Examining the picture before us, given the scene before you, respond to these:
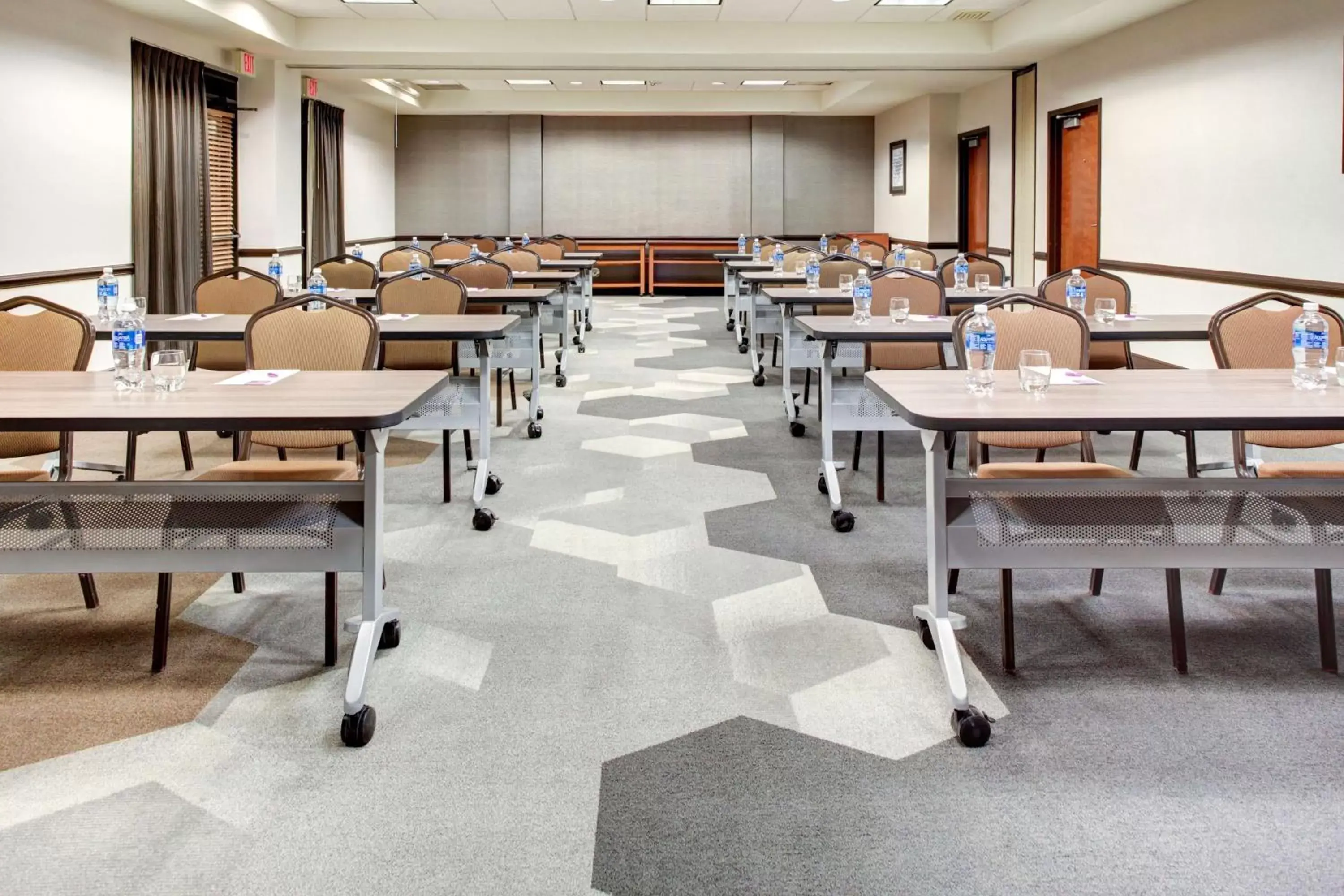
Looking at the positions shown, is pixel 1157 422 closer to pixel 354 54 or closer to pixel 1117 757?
pixel 1117 757

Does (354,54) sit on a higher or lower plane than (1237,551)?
higher

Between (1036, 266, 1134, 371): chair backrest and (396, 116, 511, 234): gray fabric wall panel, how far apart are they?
12915mm

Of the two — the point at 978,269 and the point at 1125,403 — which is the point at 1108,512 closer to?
the point at 1125,403

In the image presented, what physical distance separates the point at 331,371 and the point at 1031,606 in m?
2.15

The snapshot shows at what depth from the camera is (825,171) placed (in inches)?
666

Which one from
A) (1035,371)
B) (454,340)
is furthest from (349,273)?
(1035,371)

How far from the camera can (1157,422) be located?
2.24m

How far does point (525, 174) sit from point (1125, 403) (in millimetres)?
15222

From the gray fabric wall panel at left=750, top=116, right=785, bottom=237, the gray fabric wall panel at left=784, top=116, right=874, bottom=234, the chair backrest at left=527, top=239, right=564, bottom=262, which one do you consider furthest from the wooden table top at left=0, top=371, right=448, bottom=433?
the gray fabric wall panel at left=784, top=116, right=874, bottom=234

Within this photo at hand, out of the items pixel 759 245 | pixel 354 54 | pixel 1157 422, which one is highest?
pixel 354 54

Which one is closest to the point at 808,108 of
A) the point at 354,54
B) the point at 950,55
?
the point at 950,55

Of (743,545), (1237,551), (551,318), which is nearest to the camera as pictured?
(1237,551)

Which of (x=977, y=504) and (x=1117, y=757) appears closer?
(x=1117, y=757)

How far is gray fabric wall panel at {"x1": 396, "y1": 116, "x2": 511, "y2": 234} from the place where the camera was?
16531 millimetres
